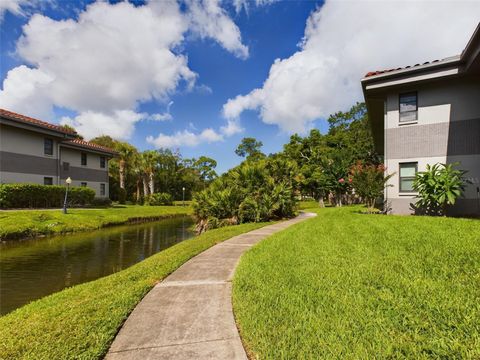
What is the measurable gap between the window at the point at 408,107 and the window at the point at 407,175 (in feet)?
6.46

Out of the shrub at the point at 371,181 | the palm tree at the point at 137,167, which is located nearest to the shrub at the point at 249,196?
the shrub at the point at 371,181

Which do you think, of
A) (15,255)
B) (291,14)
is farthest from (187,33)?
(15,255)

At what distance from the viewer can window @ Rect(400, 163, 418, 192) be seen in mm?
11422

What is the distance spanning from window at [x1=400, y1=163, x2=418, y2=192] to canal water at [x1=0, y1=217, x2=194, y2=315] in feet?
34.5

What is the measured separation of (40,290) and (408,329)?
22.9ft

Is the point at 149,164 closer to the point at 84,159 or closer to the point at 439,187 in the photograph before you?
the point at 84,159

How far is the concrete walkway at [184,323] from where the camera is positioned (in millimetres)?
2516

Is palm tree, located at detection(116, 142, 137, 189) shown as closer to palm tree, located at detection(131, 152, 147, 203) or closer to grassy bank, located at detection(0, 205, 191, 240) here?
palm tree, located at detection(131, 152, 147, 203)

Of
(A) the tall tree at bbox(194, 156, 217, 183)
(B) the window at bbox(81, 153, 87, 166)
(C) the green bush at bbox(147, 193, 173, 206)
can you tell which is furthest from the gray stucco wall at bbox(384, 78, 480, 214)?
(A) the tall tree at bbox(194, 156, 217, 183)

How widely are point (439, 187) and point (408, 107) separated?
400cm

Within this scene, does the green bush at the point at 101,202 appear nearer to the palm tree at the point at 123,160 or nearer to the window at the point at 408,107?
the palm tree at the point at 123,160

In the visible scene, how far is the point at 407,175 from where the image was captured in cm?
1157

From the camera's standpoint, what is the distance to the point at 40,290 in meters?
5.97

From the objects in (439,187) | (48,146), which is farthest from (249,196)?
(48,146)
